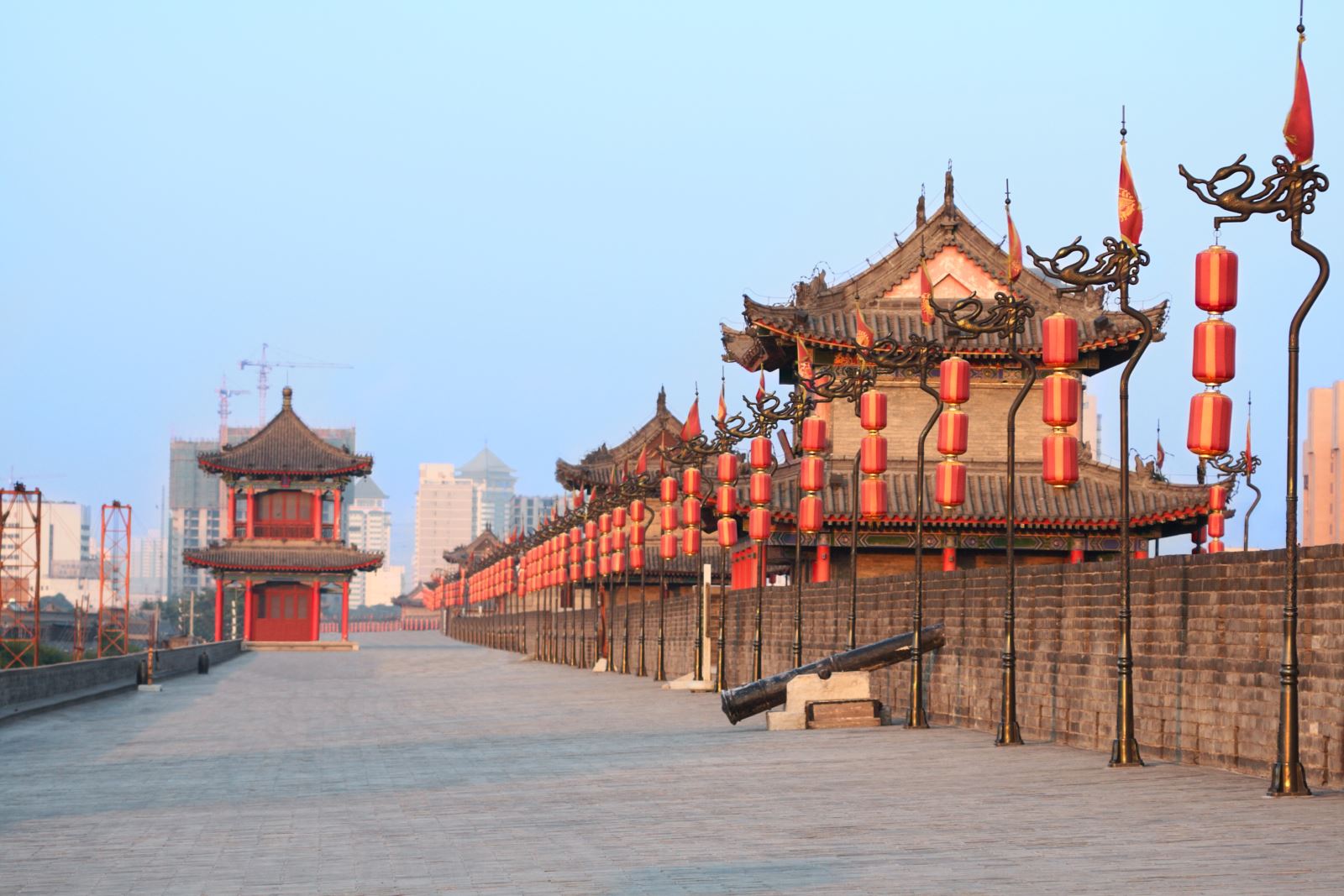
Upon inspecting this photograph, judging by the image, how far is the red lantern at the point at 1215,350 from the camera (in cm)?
1352

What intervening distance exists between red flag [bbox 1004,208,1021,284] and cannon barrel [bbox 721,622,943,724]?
4.75m

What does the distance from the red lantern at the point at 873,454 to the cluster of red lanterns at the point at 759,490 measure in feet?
20.4

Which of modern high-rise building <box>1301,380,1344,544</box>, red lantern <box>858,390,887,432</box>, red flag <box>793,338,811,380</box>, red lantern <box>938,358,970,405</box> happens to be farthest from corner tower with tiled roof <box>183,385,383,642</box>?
red lantern <box>938,358,970,405</box>

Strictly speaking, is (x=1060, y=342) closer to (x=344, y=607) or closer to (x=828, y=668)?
(x=828, y=668)

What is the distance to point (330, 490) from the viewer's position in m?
Answer: 90.0

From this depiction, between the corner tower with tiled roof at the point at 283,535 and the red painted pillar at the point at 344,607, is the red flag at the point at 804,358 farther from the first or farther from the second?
the red painted pillar at the point at 344,607

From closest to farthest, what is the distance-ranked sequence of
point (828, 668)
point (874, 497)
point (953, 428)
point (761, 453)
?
1. point (828, 668)
2. point (953, 428)
3. point (874, 497)
4. point (761, 453)

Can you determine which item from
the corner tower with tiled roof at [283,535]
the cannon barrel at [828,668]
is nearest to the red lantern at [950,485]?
the cannon barrel at [828,668]

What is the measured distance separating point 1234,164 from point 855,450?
28.7 m

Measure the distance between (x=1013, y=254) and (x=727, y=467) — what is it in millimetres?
14814

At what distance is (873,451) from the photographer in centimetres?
2653

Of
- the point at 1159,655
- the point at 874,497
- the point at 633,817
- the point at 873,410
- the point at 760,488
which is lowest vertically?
the point at 633,817

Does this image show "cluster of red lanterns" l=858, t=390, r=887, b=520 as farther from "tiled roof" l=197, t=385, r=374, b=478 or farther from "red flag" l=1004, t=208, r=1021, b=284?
"tiled roof" l=197, t=385, r=374, b=478

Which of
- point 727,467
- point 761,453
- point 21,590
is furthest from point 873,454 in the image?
point 21,590
